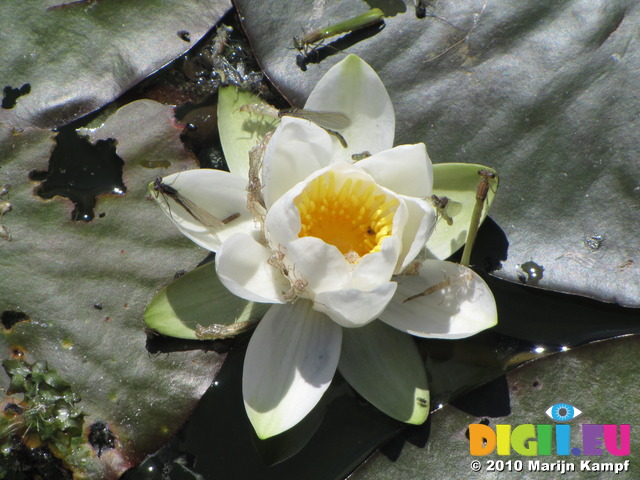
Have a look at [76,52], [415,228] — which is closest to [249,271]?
[415,228]

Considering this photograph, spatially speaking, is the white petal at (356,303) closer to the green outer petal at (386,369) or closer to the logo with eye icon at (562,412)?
the green outer petal at (386,369)

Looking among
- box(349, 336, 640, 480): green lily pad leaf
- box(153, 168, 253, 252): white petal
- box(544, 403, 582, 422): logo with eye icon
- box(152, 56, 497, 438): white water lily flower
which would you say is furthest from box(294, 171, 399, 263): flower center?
box(544, 403, 582, 422): logo with eye icon

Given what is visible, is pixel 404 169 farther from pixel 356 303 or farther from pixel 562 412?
pixel 562 412

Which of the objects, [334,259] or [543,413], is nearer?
[334,259]

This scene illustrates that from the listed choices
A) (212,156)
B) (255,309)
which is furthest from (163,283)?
(212,156)

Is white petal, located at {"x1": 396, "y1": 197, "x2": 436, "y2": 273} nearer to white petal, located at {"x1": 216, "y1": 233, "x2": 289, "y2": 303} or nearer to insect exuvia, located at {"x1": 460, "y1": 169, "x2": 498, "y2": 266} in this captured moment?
insect exuvia, located at {"x1": 460, "y1": 169, "x2": 498, "y2": 266}

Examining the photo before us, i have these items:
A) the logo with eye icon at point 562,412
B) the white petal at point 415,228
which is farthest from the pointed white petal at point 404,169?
the logo with eye icon at point 562,412

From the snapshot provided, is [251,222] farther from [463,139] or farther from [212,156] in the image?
[463,139]
